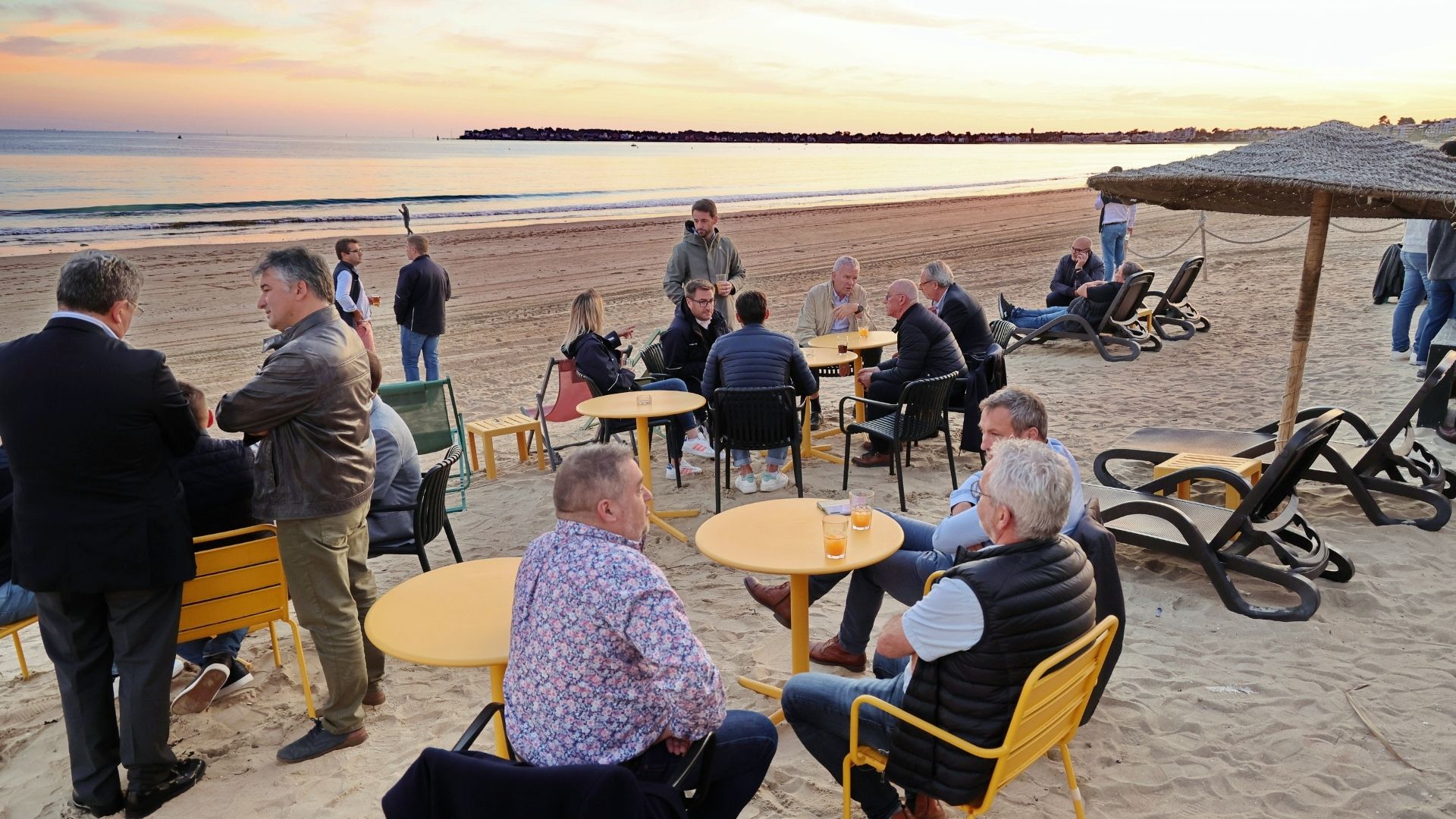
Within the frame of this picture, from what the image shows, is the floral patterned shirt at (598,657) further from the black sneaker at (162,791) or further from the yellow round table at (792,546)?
the black sneaker at (162,791)

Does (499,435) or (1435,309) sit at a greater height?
(1435,309)

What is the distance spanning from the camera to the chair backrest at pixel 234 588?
330cm

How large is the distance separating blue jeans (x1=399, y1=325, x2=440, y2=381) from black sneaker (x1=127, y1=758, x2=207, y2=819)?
597 centimetres

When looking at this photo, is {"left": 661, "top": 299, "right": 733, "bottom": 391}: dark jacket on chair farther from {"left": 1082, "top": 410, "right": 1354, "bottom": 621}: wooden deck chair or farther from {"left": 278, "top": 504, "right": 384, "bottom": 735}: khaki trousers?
{"left": 278, "top": 504, "right": 384, "bottom": 735}: khaki trousers

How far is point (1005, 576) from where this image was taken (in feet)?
7.26

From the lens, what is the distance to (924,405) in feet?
19.1

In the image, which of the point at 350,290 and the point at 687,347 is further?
the point at 350,290

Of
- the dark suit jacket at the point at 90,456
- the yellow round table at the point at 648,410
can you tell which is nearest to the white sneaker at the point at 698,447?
the yellow round table at the point at 648,410

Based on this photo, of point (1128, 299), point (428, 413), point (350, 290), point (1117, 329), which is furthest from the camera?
point (1117, 329)

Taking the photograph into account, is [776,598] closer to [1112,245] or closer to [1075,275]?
[1075,275]

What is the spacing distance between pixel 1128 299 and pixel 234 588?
9.10 m

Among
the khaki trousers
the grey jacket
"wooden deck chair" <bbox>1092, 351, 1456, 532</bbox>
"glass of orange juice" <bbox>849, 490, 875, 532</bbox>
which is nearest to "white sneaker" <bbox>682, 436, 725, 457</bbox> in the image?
the grey jacket

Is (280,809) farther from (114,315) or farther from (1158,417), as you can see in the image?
(1158,417)

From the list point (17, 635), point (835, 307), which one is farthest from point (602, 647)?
point (835, 307)
